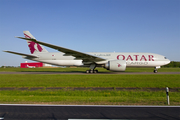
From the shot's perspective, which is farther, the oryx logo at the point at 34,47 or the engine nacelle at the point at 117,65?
the oryx logo at the point at 34,47

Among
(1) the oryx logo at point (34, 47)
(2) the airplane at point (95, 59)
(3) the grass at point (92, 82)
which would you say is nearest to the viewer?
(3) the grass at point (92, 82)

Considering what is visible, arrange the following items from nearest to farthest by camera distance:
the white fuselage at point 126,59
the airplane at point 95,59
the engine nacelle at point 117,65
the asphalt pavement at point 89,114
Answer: the asphalt pavement at point 89,114
the engine nacelle at point 117,65
the airplane at point 95,59
the white fuselage at point 126,59

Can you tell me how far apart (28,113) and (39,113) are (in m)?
0.36

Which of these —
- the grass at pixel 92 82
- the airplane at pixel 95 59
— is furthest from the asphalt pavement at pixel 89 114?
the airplane at pixel 95 59

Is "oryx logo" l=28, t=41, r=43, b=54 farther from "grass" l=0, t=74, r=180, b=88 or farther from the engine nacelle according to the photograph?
the engine nacelle

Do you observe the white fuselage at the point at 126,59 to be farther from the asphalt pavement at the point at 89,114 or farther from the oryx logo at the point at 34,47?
the asphalt pavement at the point at 89,114

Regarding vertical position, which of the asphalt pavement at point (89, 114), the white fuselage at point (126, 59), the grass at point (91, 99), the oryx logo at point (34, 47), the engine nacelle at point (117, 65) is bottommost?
the grass at point (91, 99)

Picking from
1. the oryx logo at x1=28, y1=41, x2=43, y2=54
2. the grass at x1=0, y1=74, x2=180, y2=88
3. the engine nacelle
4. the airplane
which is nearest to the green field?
the grass at x1=0, y1=74, x2=180, y2=88

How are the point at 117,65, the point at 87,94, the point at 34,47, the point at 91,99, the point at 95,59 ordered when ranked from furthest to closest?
Answer: 1. the point at 34,47
2. the point at 95,59
3. the point at 117,65
4. the point at 87,94
5. the point at 91,99

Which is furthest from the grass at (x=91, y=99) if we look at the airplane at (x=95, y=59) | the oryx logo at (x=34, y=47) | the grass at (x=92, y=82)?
the oryx logo at (x=34, y=47)

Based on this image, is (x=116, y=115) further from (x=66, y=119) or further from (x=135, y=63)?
(x=135, y=63)

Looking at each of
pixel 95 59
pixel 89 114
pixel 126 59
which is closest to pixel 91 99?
pixel 89 114

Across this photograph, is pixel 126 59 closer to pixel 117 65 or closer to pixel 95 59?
pixel 117 65

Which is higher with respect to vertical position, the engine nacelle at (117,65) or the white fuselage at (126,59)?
the white fuselage at (126,59)
